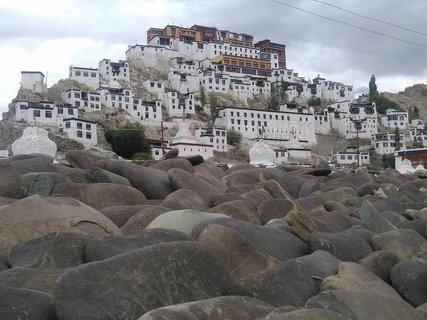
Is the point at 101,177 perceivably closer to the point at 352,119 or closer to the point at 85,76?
the point at 85,76

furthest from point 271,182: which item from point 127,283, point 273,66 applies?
point 273,66

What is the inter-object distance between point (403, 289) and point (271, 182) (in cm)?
555

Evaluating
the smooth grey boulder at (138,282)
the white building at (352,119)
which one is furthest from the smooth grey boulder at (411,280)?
the white building at (352,119)

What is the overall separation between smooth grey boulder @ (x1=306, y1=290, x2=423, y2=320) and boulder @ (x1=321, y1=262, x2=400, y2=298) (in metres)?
0.34

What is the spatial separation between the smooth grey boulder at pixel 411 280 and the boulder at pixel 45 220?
342cm

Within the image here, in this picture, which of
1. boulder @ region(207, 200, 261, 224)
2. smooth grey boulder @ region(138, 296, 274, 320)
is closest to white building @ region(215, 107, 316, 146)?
boulder @ region(207, 200, 261, 224)

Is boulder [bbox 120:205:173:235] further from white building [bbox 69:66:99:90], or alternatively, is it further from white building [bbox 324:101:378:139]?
white building [bbox 324:101:378:139]

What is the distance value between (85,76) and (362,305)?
3639 inches

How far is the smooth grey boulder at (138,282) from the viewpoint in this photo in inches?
180

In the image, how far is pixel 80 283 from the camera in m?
4.72

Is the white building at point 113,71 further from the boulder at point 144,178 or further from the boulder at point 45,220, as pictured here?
the boulder at point 45,220

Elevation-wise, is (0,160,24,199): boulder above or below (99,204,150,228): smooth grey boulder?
above

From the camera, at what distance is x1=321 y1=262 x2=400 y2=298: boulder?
5.82 m

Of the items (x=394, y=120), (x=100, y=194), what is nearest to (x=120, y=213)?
(x=100, y=194)
